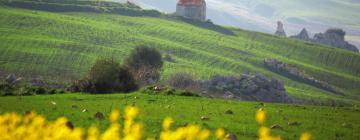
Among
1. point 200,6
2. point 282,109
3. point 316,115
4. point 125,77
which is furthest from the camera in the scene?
point 200,6

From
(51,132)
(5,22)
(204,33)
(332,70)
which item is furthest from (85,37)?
(51,132)

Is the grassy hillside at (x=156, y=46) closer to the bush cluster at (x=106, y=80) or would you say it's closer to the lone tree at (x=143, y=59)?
the lone tree at (x=143, y=59)

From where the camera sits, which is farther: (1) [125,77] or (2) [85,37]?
(2) [85,37]

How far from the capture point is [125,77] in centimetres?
4731

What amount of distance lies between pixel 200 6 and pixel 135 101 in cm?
14119

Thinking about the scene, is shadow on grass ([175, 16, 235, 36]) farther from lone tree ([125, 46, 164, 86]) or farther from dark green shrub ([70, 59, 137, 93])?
dark green shrub ([70, 59, 137, 93])

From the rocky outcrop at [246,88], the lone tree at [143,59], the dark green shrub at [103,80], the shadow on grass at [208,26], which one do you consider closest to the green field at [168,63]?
the shadow on grass at [208,26]

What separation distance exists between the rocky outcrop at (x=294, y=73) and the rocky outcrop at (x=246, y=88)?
49134 millimetres

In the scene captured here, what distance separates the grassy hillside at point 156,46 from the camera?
95938 mm

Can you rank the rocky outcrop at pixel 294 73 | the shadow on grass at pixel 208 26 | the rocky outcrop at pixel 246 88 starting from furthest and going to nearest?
the shadow on grass at pixel 208 26 < the rocky outcrop at pixel 294 73 < the rocky outcrop at pixel 246 88

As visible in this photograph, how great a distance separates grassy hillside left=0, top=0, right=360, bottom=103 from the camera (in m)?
95.9

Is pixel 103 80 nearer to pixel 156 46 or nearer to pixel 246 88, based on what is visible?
pixel 246 88

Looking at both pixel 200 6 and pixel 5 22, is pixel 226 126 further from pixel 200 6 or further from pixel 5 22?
pixel 200 6

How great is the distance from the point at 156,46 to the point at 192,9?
52.4 metres
